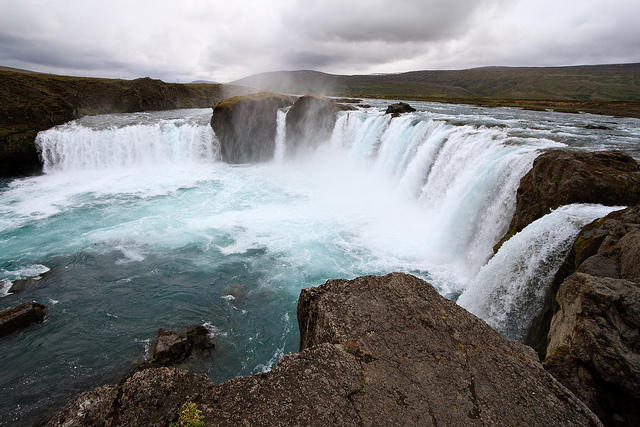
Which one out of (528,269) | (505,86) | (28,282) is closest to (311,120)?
(28,282)

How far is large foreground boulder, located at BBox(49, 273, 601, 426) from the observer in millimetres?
3367

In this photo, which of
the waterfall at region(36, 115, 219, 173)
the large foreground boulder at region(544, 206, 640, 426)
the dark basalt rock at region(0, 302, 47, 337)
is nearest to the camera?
the large foreground boulder at region(544, 206, 640, 426)

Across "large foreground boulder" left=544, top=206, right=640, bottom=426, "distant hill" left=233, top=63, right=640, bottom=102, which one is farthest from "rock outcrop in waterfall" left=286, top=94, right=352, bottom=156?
"distant hill" left=233, top=63, right=640, bottom=102

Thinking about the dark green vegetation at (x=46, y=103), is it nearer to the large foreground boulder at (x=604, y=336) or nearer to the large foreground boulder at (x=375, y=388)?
the large foreground boulder at (x=375, y=388)

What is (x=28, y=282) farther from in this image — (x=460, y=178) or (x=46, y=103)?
(x=46, y=103)

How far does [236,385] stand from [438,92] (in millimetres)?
135720

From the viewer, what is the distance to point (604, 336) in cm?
454

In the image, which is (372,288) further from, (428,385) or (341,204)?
(341,204)

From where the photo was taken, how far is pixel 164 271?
12.9 meters

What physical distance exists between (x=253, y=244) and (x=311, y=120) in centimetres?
1728

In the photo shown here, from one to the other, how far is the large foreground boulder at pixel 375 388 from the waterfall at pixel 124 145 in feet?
97.6

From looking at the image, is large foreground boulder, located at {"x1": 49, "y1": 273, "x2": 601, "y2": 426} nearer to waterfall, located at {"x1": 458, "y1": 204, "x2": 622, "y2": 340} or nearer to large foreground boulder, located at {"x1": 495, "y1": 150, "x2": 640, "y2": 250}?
waterfall, located at {"x1": 458, "y1": 204, "x2": 622, "y2": 340}

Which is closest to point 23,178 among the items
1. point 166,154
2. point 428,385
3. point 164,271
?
point 166,154

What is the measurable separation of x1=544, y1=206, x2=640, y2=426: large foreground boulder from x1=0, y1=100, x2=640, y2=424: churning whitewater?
192 cm
